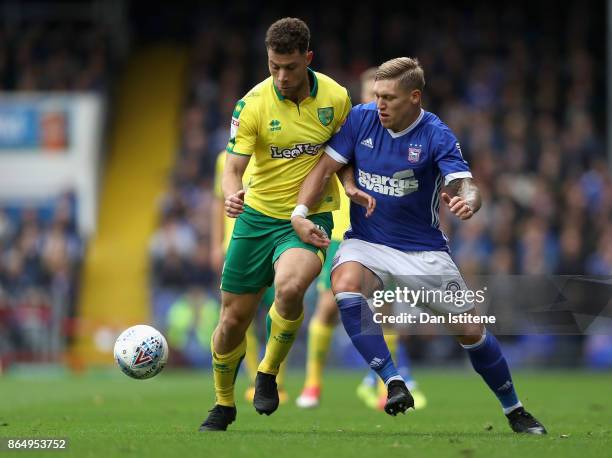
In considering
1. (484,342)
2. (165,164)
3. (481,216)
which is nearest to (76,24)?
(165,164)

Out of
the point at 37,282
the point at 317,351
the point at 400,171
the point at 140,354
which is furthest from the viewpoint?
the point at 37,282

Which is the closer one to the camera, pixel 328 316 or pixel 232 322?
pixel 232 322

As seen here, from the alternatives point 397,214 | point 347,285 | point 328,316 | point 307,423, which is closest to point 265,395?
point 347,285

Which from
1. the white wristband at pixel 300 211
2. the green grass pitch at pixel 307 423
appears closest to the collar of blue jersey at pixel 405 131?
the white wristband at pixel 300 211

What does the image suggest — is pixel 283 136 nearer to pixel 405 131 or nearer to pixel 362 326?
pixel 405 131

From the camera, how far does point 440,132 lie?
24.5ft

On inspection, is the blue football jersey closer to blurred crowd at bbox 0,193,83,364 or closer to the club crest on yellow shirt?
the club crest on yellow shirt

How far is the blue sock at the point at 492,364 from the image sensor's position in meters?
7.40

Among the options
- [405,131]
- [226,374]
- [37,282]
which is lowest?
[37,282]

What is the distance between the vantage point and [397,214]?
7.55 meters

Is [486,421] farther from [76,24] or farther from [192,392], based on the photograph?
[76,24]

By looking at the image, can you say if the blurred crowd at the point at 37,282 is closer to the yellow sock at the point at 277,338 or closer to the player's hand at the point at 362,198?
the yellow sock at the point at 277,338

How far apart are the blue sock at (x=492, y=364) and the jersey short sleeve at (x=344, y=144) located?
1349 mm

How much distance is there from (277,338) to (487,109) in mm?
16277
